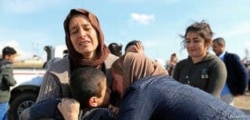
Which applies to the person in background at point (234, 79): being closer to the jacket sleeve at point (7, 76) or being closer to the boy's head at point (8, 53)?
the jacket sleeve at point (7, 76)

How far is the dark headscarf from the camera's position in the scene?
2.71 m

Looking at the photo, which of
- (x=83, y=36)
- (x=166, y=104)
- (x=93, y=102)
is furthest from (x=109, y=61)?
(x=166, y=104)

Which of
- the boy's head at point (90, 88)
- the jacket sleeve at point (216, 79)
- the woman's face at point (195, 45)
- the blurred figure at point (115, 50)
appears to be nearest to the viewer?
the boy's head at point (90, 88)

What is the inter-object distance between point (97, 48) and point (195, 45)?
158cm

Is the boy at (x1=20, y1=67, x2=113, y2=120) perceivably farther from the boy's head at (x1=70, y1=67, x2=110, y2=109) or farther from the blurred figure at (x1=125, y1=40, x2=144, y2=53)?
the blurred figure at (x1=125, y1=40, x2=144, y2=53)

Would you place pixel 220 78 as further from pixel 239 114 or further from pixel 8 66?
pixel 8 66

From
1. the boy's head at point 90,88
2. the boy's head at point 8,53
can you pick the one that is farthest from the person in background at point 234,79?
the boy's head at point 8,53

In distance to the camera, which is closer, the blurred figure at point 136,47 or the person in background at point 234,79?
the blurred figure at point 136,47

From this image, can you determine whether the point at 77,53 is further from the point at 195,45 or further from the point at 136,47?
the point at 195,45

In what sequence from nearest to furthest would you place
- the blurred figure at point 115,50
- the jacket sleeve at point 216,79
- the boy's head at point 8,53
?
the jacket sleeve at point 216,79 → the blurred figure at point 115,50 → the boy's head at point 8,53

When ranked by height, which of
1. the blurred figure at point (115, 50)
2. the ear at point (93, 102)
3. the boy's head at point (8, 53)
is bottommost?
the boy's head at point (8, 53)

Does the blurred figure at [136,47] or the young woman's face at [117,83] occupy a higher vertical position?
the blurred figure at [136,47]

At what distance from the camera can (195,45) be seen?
4.13 metres

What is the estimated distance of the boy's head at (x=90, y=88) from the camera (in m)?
2.22
